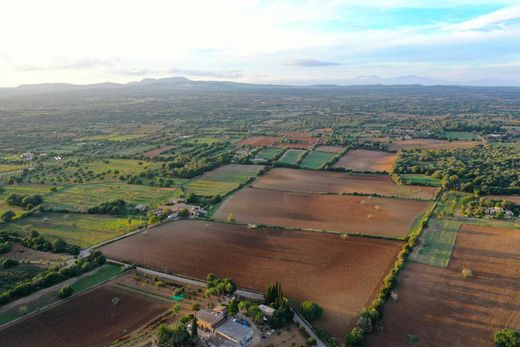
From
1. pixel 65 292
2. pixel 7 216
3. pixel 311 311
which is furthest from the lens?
pixel 7 216

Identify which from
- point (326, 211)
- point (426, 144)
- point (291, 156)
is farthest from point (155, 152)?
point (426, 144)

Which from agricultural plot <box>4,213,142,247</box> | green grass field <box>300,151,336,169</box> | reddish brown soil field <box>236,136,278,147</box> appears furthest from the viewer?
reddish brown soil field <box>236,136,278,147</box>

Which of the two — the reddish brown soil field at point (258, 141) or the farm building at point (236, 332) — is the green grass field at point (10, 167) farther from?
the farm building at point (236, 332)

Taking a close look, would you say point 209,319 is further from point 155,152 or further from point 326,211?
point 155,152

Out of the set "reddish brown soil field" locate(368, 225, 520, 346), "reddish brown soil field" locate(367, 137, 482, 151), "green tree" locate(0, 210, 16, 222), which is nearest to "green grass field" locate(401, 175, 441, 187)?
"reddish brown soil field" locate(368, 225, 520, 346)

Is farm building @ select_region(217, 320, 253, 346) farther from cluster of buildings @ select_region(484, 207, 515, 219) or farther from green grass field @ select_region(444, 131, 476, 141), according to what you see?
green grass field @ select_region(444, 131, 476, 141)

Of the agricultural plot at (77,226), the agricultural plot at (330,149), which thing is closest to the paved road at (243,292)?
the agricultural plot at (77,226)
